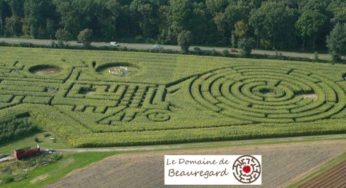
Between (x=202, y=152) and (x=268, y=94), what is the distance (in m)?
21.3

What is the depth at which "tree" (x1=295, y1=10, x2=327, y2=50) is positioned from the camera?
4181 inches

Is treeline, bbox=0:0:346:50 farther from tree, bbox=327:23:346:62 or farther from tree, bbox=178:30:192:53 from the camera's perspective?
tree, bbox=327:23:346:62

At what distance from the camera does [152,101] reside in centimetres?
8562

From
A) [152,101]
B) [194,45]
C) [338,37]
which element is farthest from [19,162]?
[338,37]

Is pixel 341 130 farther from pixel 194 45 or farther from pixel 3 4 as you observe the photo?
pixel 3 4

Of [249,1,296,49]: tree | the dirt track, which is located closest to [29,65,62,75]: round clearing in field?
the dirt track

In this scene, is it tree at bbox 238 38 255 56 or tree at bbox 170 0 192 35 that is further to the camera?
tree at bbox 170 0 192 35

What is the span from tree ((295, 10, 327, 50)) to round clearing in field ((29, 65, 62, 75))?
42552 mm

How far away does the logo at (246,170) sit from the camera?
62.3 meters

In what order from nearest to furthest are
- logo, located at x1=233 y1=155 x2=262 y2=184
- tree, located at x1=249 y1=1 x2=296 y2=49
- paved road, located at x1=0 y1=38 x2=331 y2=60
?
logo, located at x1=233 y1=155 x2=262 y2=184 → paved road, located at x1=0 y1=38 x2=331 y2=60 → tree, located at x1=249 y1=1 x2=296 y2=49

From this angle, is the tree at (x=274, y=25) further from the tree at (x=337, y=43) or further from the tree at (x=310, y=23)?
the tree at (x=337, y=43)

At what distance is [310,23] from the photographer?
10650 cm

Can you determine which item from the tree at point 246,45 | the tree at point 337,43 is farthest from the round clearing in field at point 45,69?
the tree at point 337,43

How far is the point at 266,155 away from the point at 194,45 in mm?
44717
